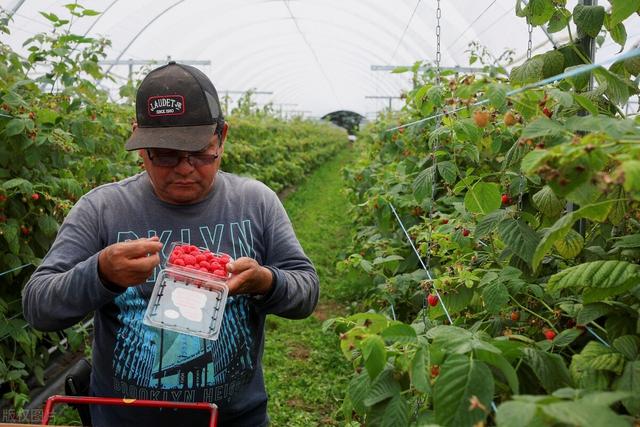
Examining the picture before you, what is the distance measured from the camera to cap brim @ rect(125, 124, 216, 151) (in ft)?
5.68

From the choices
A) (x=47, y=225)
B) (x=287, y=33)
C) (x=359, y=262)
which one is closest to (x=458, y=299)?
(x=359, y=262)

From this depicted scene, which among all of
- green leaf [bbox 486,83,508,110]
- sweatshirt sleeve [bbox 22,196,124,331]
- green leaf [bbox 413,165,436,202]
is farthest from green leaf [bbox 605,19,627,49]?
sweatshirt sleeve [bbox 22,196,124,331]

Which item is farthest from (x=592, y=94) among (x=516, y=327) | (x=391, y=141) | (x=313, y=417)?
(x=391, y=141)

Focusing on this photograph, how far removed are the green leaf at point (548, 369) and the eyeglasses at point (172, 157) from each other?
1.01m

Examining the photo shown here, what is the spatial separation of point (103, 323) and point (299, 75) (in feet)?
93.1

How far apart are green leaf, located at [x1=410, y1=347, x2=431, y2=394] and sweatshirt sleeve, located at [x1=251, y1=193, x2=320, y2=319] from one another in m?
0.65

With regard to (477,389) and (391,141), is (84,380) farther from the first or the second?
(391,141)

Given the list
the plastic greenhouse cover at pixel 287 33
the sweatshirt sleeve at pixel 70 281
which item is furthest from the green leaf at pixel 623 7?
the plastic greenhouse cover at pixel 287 33

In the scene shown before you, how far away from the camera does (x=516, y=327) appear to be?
1.67 meters

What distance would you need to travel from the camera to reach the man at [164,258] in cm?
177

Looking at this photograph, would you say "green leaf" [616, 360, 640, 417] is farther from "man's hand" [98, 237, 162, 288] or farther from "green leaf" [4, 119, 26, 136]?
"green leaf" [4, 119, 26, 136]

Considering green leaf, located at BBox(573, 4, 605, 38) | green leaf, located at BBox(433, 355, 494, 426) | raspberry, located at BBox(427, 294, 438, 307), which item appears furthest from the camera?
raspberry, located at BBox(427, 294, 438, 307)

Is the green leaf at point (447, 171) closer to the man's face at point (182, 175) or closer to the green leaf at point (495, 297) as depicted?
the green leaf at point (495, 297)

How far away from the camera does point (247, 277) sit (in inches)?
66.1
